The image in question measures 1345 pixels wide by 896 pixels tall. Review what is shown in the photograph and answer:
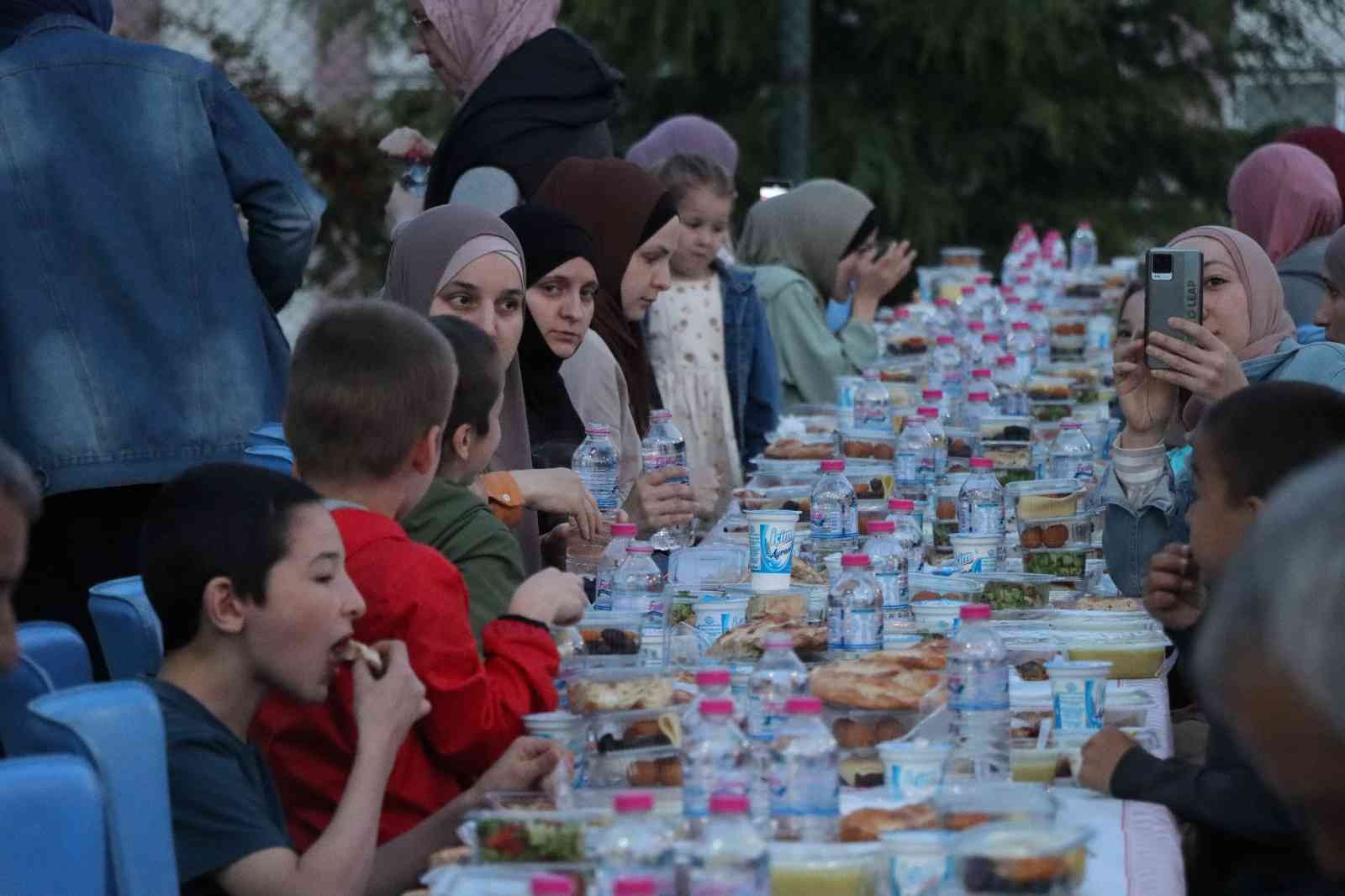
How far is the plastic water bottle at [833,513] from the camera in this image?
4.71m

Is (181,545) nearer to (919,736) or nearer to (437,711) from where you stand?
(437,711)

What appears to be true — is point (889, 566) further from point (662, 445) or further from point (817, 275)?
point (817, 275)

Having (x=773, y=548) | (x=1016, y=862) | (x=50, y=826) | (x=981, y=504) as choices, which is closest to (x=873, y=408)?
(x=981, y=504)

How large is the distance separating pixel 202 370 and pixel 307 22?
9.36 metres

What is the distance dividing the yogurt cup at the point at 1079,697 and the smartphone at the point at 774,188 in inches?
236

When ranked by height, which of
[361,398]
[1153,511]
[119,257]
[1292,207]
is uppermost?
[1292,207]

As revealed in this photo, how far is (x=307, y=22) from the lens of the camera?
1359cm

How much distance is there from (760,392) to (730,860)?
541 cm

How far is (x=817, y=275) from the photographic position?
891 cm

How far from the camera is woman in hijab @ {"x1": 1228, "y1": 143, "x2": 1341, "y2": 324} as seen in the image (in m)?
6.99

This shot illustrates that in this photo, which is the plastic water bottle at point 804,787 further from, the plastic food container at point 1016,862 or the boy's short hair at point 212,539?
the boy's short hair at point 212,539

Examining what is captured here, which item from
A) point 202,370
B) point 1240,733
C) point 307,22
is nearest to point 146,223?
point 202,370

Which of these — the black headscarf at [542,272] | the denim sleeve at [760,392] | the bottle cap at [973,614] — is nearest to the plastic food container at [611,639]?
the bottle cap at [973,614]

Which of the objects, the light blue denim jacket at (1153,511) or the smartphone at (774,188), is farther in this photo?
the smartphone at (774,188)
